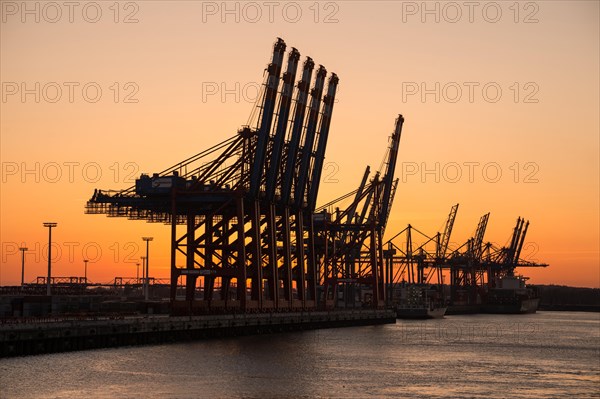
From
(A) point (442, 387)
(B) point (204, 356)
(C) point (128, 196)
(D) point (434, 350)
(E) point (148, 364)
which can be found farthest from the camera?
(C) point (128, 196)

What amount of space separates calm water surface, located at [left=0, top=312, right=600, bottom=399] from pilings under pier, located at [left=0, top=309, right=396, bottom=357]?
159 centimetres

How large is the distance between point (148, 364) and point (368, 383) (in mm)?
14635

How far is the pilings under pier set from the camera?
2918 inches

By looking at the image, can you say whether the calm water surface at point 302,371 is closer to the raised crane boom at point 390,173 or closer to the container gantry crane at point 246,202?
the container gantry crane at point 246,202

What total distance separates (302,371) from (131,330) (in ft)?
61.8

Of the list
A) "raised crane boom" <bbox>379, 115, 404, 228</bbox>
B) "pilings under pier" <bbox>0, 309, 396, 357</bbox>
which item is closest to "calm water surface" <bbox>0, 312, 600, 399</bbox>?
"pilings under pier" <bbox>0, 309, 396, 357</bbox>

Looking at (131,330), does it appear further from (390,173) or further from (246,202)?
(390,173)

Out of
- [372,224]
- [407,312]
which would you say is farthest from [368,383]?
[407,312]

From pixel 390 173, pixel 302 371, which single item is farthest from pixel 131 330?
pixel 390 173

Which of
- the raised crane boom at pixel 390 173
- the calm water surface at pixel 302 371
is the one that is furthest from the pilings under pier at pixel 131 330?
the raised crane boom at pixel 390 173

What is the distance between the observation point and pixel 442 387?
65.8 meters

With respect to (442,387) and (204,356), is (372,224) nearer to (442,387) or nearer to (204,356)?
(204,356)

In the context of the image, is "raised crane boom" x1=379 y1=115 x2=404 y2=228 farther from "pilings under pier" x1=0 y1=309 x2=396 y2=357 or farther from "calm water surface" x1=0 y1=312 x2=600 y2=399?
"calm water surface" x1=0 y1=312 x2=600 y2=399

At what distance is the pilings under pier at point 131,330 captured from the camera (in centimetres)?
7412
